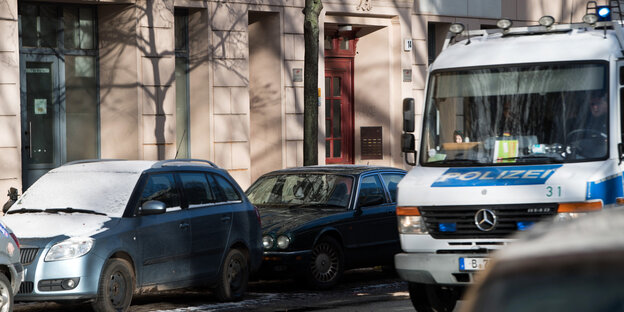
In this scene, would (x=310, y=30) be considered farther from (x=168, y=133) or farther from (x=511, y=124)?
(x=511, y=124)

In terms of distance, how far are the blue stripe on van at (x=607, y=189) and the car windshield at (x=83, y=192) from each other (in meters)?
4.66

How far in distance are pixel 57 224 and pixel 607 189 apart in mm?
5280

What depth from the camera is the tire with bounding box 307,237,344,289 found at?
44.2 ft

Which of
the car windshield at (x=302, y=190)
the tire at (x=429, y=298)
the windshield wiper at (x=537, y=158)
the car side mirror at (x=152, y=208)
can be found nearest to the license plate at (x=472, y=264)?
the tire at (x=429, y=298)

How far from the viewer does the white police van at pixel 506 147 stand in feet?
31.6

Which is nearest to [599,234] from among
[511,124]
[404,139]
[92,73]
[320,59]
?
[511,124]

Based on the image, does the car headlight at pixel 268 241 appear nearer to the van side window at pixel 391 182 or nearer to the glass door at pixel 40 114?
the van side window at pixel 391 182

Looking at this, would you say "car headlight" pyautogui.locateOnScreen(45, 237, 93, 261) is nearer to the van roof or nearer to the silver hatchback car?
the silver hatchback car

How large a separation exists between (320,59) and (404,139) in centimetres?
1235

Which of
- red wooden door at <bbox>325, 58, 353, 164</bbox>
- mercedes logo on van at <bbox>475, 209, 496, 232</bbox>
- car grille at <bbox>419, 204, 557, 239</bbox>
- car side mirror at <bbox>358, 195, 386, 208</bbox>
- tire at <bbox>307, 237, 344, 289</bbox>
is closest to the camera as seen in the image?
car grille at <bbox>419, 204, 557, 239</bbox>

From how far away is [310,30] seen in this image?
1766 centimetres

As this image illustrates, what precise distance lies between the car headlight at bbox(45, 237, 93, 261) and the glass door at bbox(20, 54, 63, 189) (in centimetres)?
879

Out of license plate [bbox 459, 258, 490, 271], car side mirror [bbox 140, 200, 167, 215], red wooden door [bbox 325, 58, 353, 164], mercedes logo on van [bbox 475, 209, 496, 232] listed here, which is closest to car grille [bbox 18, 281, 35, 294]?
car side mirror [bbox 140, 200, 167, 215]

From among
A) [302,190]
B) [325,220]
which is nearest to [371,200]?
[302,190]
